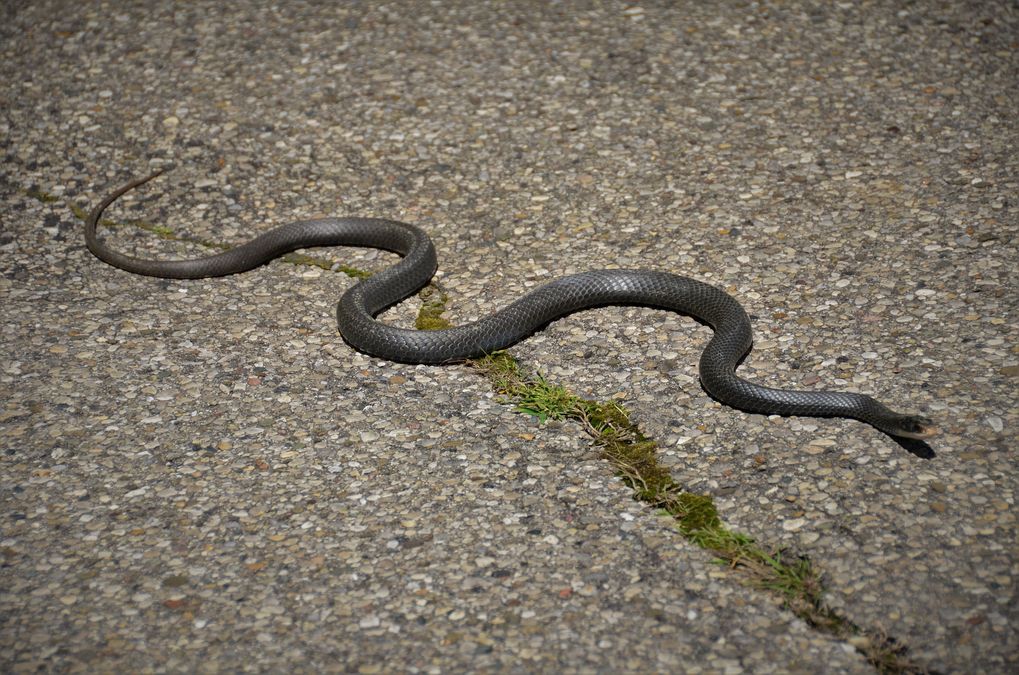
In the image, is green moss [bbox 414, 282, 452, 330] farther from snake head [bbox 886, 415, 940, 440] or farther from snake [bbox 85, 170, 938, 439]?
snake head [bbox 886, 415, 940, 440]

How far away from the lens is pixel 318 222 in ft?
24.2

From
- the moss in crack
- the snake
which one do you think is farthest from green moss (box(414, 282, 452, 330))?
the moss in crack

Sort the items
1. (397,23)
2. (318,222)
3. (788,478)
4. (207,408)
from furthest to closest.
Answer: (397,23), (318,222), (207,408), (788,478)

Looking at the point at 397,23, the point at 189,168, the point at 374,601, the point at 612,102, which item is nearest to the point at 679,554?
the point at 374,601

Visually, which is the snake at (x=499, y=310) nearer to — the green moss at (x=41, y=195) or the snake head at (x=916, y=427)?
the snake head at (x=916, y=427)

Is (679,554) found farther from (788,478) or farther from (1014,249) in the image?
(1014,249)

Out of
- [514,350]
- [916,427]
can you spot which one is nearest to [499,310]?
[514,350]

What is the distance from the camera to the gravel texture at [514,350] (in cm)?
439

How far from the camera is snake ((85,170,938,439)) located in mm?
5438

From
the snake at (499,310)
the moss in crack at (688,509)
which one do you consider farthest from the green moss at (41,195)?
the moss in crack at (688,509)

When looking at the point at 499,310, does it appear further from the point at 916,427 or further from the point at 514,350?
the point at 916,427

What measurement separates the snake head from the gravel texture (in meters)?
0.14

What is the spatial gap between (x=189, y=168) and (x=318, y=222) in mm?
1512

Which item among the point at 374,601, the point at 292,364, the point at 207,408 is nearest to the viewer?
the point at 374,601
